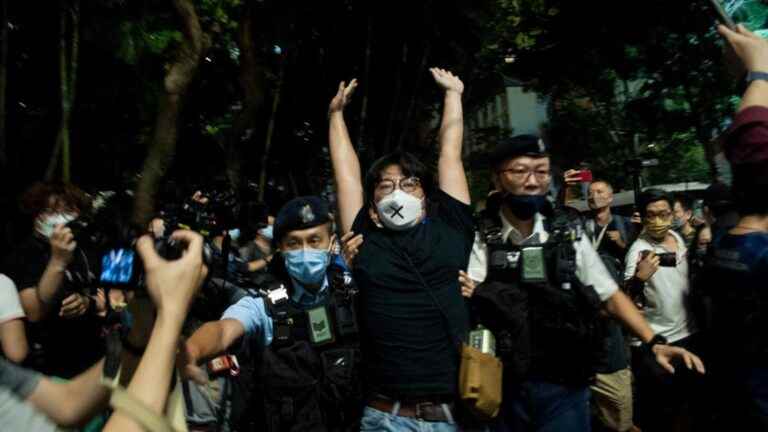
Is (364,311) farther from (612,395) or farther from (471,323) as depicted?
(612,395)

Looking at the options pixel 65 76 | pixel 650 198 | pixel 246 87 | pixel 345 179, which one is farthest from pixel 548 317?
pixel 246 87

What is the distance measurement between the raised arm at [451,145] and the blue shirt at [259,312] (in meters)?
0.59

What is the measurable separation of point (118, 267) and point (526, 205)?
6.33ft

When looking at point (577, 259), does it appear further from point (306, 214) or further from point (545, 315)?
point (306, 214)

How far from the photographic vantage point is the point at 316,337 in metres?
3.13

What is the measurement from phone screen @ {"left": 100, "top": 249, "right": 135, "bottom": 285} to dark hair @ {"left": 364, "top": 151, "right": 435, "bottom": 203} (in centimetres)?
160

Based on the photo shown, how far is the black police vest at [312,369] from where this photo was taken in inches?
122

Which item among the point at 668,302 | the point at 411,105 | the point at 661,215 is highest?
the point at 411,105

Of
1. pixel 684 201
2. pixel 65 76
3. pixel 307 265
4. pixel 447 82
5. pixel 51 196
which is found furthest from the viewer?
pixel 684 201

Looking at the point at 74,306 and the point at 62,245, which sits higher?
the point at 62,245

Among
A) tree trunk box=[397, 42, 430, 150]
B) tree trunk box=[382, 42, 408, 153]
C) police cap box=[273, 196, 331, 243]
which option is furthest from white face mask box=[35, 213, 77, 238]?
tree trunk box=[382, 42, 408, 153]

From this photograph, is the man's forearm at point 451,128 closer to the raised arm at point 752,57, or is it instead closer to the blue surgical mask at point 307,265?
the blue surgical mask at point 307,265

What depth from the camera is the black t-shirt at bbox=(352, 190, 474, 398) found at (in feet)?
9.61

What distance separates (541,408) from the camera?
3104 millimetres
